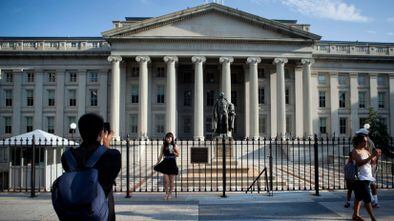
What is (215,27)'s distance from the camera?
1758 inches

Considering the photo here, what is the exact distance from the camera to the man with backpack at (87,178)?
11.9 feet

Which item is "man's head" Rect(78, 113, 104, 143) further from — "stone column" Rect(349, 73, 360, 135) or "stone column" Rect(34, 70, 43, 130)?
"stone column" Rect(349, 73, 360, 135)

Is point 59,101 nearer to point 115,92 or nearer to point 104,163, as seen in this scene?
point 115,92

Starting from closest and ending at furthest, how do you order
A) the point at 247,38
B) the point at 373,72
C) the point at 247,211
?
1. the point at 247,211
2. the point at 247,38
3. the point at 373,72

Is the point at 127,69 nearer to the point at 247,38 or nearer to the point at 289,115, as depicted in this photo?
the point at 247,38

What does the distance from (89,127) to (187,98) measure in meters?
46.5

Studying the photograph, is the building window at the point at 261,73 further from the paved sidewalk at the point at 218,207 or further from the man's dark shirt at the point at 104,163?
the man's dark shirt at the point at 104,163

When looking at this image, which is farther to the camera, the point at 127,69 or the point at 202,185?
the point at 127,69

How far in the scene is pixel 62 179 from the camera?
146 inches

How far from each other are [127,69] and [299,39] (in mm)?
22843

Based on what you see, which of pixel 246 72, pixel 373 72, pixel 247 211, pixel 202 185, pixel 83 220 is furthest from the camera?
pixel 373 72

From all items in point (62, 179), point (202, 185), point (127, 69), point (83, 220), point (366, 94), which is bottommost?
point (202, 185)

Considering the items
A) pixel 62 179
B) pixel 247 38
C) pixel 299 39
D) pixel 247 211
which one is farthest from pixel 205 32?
pixel 62 179

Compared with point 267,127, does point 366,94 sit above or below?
above
